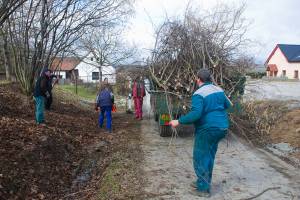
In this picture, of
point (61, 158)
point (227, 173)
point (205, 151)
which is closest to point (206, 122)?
point (205, 151)

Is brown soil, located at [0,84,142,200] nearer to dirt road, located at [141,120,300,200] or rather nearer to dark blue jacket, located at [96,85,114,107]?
dirt road, located at [141,120,300,200]

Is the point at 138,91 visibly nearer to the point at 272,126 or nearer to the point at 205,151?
the point at 272,126

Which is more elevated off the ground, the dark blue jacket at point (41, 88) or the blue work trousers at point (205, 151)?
the dark blue jacket at point (41, 88)

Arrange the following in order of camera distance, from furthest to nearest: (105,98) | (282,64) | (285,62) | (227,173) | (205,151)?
1. (282,64)
2. (285,62)
3. (105,98)
4. (227,173)
5. (205,151)

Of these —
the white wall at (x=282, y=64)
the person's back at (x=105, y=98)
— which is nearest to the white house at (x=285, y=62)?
the white wall at (x=282, y=64)

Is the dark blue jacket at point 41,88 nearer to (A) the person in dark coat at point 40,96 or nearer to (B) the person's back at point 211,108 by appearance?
(A) the person in dark coat at point 40,96

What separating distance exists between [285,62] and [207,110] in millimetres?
75479

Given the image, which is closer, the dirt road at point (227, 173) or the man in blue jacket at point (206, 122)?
the man in blue jacket at point (206, 122)

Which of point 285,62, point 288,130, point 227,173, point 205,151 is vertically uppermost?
point 285,62

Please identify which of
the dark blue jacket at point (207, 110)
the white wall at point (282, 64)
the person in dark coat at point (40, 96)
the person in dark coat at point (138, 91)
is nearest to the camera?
the dark blue jacket at point (207, 110)

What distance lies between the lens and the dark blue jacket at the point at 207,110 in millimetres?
6242

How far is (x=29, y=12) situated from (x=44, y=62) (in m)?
2.12

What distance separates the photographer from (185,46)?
12133 millimetres

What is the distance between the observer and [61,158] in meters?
8.83
